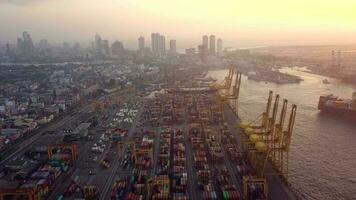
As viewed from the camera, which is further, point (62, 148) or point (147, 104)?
point (147, 104)

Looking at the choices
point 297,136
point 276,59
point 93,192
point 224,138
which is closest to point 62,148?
point 93,192

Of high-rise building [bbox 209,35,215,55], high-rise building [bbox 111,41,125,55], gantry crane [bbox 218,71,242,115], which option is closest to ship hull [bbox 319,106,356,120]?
gantry crane [bbox 218,71,242,115]

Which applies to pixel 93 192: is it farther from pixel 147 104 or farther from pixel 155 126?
pixel 147 104

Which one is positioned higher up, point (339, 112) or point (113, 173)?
point (339, 112)

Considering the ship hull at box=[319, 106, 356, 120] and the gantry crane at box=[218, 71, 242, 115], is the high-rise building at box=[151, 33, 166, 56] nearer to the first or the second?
the gantry crane at box=[218, 71, 242, 115]

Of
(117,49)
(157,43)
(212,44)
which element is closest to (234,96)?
(117,49)

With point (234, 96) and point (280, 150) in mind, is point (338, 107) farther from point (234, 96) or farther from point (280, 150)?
point (280, 150)
